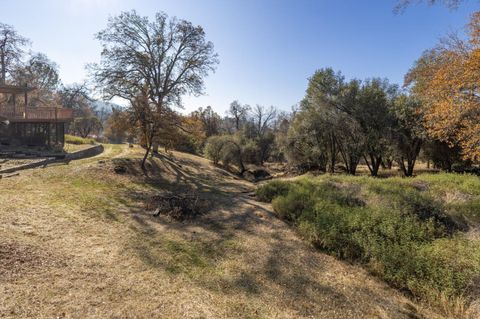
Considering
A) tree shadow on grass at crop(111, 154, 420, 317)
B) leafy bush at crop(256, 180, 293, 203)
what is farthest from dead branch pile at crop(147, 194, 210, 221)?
leafy bush at crop(256, 180, 293, 203)

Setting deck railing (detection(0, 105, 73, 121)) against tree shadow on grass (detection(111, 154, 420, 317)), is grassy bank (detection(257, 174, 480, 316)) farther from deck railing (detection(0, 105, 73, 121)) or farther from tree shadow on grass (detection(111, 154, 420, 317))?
deck railing (detection(0, 105, 73, 121))

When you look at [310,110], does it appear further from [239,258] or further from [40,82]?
[40,82]

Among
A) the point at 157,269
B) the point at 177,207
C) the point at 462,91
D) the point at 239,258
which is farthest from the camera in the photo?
the point at 462,91

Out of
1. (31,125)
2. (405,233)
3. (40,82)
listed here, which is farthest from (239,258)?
(40,82)

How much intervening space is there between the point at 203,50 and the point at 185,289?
20145mm

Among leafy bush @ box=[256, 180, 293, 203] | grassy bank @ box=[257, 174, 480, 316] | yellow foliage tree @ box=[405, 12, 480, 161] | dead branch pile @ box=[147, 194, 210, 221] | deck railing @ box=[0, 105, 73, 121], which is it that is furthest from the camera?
deck railing @ box=[0, 105, 73, 121]

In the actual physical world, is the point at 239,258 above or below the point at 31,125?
below

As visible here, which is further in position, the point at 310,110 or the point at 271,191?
the point at 310,110

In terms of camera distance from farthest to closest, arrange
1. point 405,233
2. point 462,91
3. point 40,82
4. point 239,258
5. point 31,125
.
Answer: point 40,82 → point 31,125 → point 462,91 → point 405,233 → point 239,258

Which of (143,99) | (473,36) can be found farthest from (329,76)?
(143,99)

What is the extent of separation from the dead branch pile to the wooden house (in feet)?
46.8

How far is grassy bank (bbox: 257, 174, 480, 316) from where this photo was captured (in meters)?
4.84

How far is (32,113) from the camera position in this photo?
685 inches

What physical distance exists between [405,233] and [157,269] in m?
6.17
